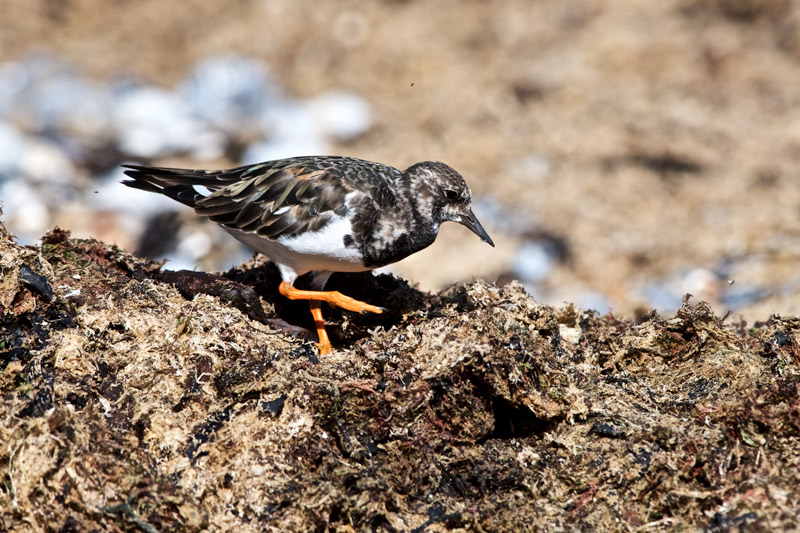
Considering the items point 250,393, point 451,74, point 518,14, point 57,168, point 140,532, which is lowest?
point 140,532

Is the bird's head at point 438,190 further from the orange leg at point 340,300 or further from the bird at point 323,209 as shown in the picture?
the orange leg at point 340,300

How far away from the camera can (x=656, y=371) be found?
4.83 m

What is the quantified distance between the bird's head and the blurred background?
291cm

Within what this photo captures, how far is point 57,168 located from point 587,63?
7.34 metres

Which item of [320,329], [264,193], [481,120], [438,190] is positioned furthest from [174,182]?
[481,120]

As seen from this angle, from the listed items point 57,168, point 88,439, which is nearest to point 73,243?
point 88,439

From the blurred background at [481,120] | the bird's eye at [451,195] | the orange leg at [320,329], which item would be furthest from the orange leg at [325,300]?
the blurred background at [481,120]

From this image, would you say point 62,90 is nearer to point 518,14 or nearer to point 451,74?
point 451,74

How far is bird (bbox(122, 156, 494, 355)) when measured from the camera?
16.5ft

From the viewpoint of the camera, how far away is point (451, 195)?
5.36 metres

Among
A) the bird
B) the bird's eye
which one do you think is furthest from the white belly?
the bird's eye

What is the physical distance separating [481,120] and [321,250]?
246 inches

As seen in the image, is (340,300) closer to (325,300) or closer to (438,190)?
(325,300)

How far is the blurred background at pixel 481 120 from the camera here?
28.6 ft
